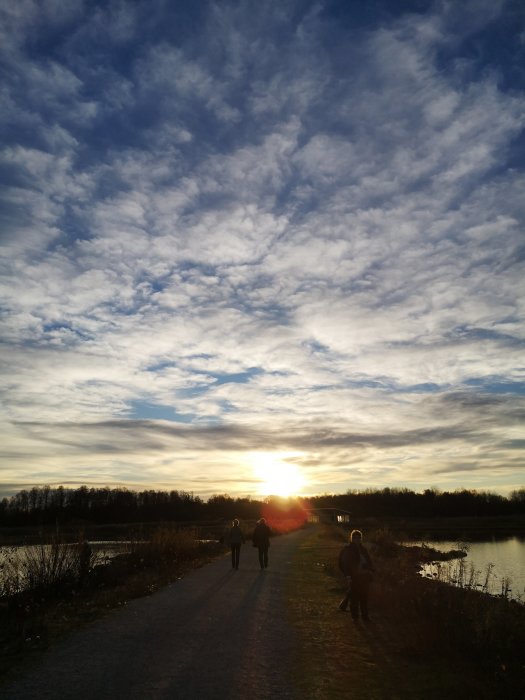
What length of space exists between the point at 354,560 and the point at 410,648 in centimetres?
248

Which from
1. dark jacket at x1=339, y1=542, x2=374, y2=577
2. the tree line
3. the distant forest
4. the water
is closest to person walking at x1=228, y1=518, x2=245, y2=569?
the water

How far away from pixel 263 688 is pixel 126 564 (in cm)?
1366

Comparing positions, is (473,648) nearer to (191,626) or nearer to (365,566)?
(365,566)

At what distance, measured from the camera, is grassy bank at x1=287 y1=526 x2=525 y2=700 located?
6.92 meters

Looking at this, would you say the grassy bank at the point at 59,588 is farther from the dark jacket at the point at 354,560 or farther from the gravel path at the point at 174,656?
the dark jacket at the point at 354,560

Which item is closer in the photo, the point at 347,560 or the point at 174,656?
the point at 174,656

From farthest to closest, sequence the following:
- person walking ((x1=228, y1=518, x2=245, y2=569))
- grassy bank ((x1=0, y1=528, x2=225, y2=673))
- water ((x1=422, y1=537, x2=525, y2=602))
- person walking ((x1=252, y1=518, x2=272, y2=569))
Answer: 1. water ((x1=422, y1=537, x2=525, y2=602))
2. person walking ((x1=252, y1=518, x2=272, y2=569))
3. person walking ((x1=228, y1=518, x2=245, y2=569))
4. grassy bank ((x1=0, y1=528, x2=225, y2=673))

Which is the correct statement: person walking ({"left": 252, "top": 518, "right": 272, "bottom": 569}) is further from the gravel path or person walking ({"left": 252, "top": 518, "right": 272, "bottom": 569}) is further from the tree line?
the tree line

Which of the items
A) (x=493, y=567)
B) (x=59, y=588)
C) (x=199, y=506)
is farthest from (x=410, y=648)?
(x=199, y=506)

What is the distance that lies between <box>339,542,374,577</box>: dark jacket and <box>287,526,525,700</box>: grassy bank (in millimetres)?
984

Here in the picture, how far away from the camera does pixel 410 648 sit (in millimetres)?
8648

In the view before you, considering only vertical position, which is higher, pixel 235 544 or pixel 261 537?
pixel 261 537

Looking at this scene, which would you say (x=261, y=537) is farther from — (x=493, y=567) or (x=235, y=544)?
(x=493, y=567)

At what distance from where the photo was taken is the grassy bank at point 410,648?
692cm
